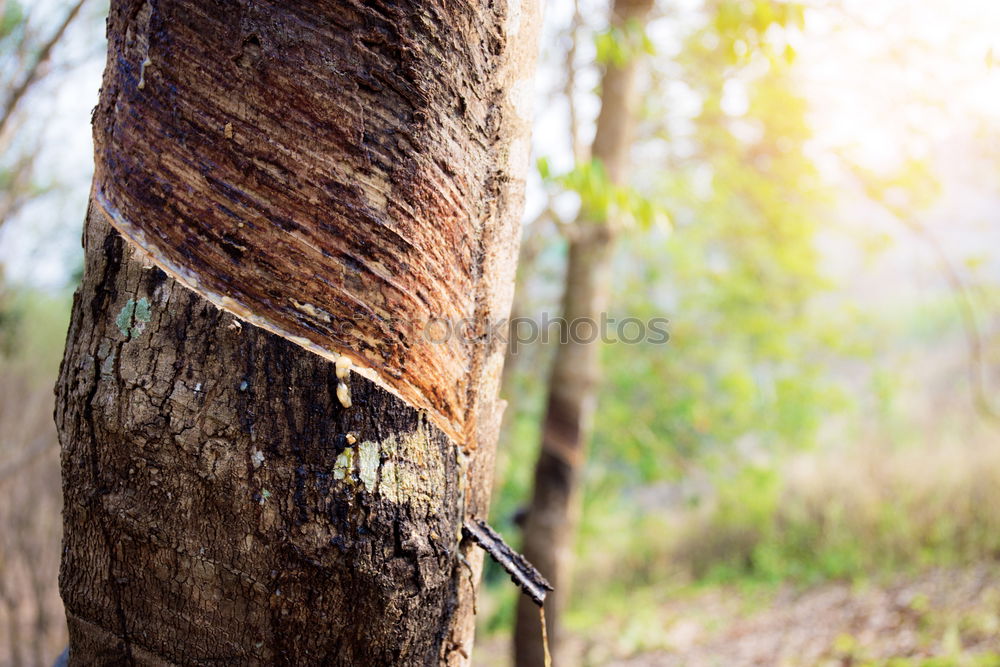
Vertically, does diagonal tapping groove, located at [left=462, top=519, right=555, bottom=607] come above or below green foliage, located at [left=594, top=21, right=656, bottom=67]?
below

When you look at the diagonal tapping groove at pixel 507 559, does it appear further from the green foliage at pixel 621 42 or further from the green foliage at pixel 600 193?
the green foliage at pixel 621 42

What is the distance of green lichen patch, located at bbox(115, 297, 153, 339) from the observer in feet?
2.60

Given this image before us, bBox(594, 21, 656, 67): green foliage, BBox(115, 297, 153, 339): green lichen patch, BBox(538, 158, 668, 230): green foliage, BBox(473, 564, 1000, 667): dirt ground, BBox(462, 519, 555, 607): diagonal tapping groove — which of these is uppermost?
BBox(594, 21, 656, 67): green foliage

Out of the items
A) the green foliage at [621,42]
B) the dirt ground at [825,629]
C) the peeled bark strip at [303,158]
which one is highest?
the green foliage at [621,42]

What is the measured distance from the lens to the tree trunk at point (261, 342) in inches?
30.5

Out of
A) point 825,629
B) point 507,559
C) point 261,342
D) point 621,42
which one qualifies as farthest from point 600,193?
point 825,629

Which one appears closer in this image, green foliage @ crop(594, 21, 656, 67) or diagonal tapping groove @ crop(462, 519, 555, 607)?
diagonal tapping groove @ crop(462, 519, 555, 607)

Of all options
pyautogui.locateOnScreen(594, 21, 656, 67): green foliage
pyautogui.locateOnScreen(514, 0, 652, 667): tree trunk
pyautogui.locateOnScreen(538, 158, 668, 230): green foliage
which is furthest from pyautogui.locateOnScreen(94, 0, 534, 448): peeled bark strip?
pyautogui.locateOnScreen(514, 0, 652, 667): tree trunk

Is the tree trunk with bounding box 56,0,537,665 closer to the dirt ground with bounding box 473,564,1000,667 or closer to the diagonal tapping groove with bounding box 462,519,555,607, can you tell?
the diagonal tapping groove with bounding box 462,519,555,607

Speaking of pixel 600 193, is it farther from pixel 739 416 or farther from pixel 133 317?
pixel 739 416

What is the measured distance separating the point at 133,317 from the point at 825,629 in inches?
269

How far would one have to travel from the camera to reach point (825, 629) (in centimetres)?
593

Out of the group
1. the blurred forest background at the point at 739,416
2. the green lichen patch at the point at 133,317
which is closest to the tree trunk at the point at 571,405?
the blurred forest background at the point at 739,416

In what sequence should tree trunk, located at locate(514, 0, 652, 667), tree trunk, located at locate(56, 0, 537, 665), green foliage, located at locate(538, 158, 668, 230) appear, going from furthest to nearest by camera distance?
tree trunk, located at locate(514, 0, 652, 667)
green foliage, located at locate(538, 158, 668, 230)
tree trunk, located at locate(56, 0, 537, 665)
